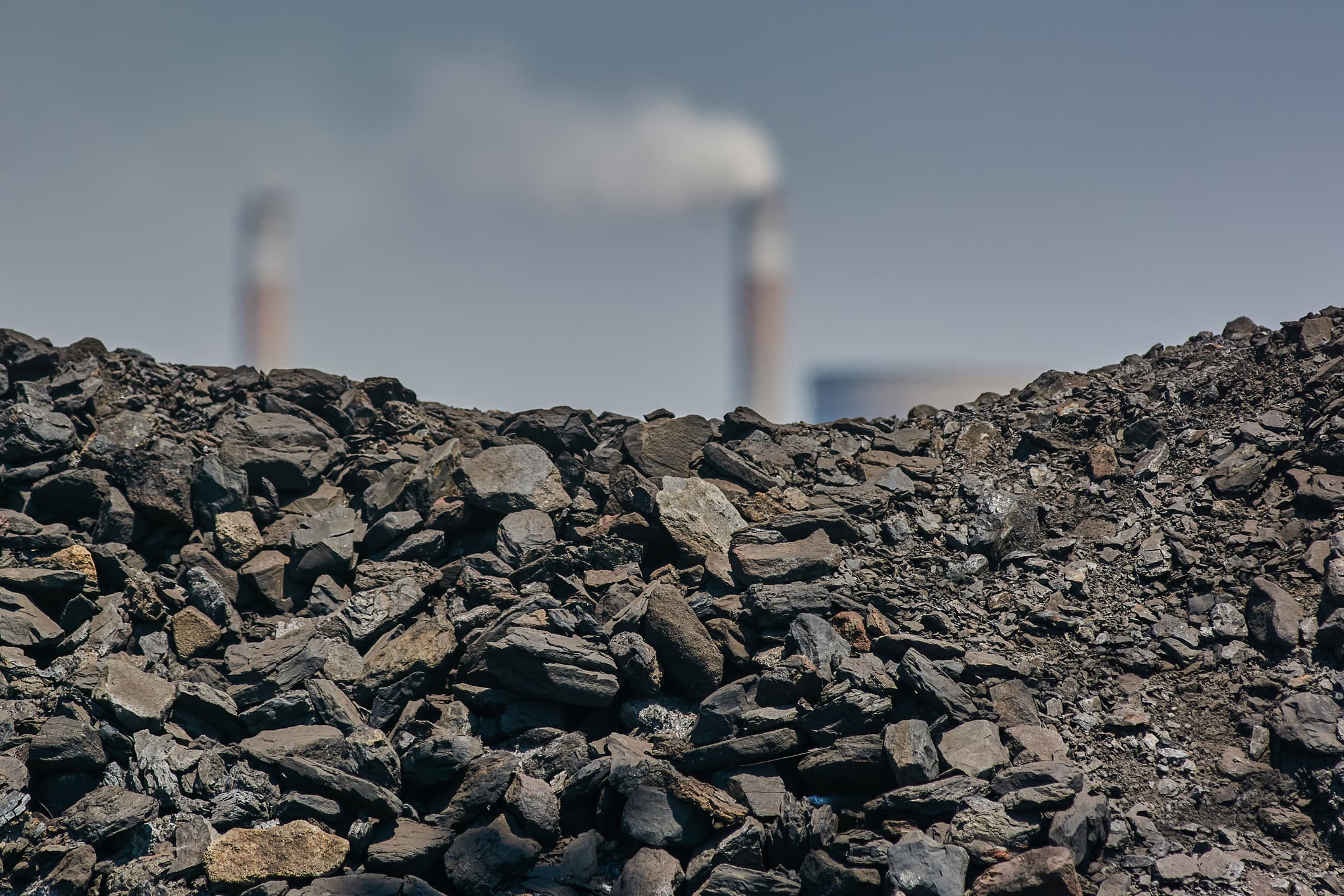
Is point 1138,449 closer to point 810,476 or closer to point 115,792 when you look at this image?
point 810,476

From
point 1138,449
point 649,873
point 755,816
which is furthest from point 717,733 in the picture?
point 1138,449

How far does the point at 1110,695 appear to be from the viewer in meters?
5.74

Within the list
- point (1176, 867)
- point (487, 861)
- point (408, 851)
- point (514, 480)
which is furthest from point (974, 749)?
point (514, 480)

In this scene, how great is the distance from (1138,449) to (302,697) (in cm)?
728

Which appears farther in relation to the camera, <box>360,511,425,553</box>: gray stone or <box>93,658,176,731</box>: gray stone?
<box>360,511,425,553</box>: gray stone

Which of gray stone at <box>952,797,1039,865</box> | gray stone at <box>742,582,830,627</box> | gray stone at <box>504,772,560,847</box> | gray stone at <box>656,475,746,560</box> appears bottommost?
gray stone at <box>504,772,560,847</box>

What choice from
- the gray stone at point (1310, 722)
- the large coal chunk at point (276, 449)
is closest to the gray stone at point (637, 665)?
the large coal chunk at point (276, 449)

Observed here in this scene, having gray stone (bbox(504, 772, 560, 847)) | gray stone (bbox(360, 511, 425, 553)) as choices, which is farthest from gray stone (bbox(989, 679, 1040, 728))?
gray stone (bbox(360, 511, 425, 553))

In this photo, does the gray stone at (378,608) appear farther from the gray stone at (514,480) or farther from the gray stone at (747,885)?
the gray stone at (747,885)

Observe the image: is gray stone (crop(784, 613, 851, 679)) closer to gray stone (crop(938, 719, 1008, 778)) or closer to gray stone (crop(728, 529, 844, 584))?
gray stone (crop(728, 529, 844, 584))

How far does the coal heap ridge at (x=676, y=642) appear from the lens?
4.92m

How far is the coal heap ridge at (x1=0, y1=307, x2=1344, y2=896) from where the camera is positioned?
194 inches

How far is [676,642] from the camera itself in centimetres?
588

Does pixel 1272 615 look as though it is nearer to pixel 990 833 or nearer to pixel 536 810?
pixel 990 833
